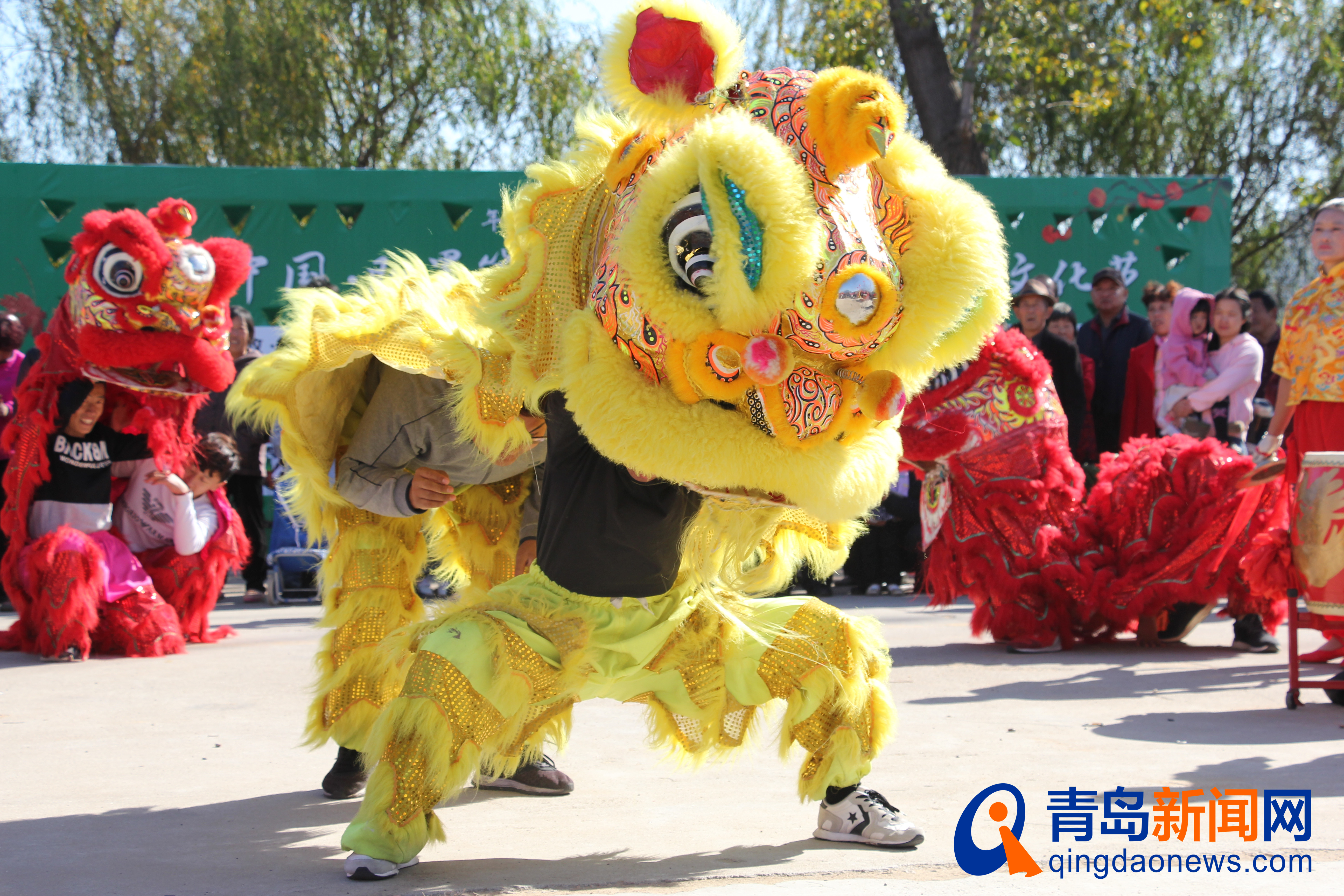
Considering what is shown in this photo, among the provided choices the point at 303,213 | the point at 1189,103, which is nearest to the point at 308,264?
the point at 303,213

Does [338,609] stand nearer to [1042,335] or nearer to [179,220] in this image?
[179,220]

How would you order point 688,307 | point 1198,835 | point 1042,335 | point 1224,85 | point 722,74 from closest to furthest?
point 688,307
point 722,74
point 1198,835
point 1042,335
point 1224,85

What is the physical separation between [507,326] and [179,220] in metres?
3.27

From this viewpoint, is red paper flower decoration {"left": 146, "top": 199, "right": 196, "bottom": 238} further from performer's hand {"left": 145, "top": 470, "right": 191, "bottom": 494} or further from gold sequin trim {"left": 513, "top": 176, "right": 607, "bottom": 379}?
gold sequin trim {"left": 513, "top": 176, "right": 607, "bottom": 379}

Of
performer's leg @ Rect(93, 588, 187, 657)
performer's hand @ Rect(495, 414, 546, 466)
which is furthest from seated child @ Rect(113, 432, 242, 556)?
performer's hand @ Rect(495, 414, 546, 466)

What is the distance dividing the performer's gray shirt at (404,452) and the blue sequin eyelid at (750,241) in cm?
104

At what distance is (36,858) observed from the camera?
2732 millimetres

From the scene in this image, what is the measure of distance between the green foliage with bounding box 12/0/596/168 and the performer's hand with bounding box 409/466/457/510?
13.6 m

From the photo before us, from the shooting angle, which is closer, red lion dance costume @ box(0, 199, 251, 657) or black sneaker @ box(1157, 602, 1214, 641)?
red lion dance costume @ box(0, 199, 251, 657)

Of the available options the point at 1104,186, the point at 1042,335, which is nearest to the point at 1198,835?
the point at 1042,335

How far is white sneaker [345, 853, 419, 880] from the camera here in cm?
254

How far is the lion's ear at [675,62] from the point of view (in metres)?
2.60

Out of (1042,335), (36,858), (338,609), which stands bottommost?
(36,858)

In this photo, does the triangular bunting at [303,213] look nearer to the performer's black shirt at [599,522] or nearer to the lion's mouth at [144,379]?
the lion's mouth at [144,379]
